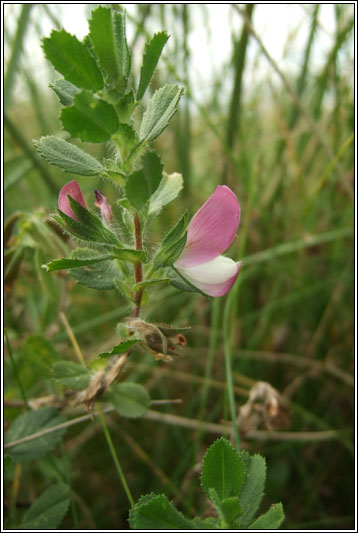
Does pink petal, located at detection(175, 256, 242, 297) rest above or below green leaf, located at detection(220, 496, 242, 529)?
above

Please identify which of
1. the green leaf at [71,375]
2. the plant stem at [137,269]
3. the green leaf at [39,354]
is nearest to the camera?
the plant stem at [137,269]

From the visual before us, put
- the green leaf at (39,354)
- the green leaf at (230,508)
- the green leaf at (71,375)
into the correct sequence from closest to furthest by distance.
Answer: the green leaf at (230,508) < the green leaf at (71,375) < the green leaf at (39,354)

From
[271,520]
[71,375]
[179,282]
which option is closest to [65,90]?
[179,282]

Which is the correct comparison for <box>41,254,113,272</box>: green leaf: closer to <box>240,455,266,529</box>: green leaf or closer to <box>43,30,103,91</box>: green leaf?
<box>43,30,103,91</box>: green leaf

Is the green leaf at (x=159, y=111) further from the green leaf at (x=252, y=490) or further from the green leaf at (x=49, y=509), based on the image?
the green leaf at (x=49, y=509)

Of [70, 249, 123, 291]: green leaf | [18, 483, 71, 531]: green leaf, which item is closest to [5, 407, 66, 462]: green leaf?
[18, 483, 71, 531]: green leaf

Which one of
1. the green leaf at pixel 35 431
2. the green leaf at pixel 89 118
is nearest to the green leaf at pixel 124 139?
the green leaf at pixel 89 118
